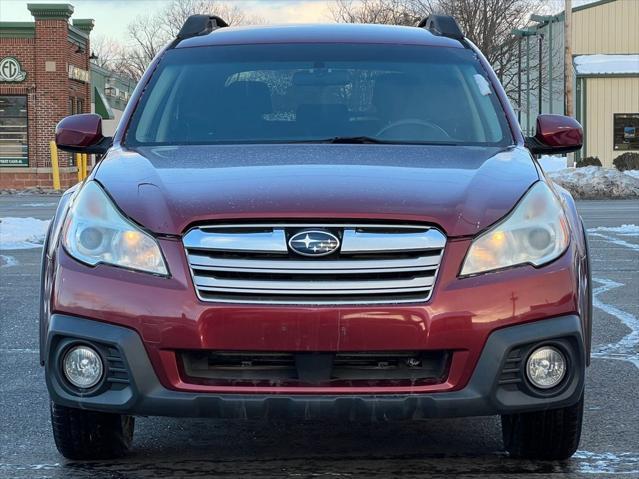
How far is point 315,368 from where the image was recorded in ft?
12.7

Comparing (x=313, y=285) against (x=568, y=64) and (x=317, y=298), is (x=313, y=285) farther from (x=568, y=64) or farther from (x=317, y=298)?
(x=568, y=64)

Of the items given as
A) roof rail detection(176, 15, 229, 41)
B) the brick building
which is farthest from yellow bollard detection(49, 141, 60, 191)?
roof rail detection(176, 15, 229, 41)

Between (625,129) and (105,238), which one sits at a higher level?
(105,238)

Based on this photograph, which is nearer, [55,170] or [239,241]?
[239,241]

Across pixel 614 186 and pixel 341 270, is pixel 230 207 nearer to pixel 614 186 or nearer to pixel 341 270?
pixel 341 270

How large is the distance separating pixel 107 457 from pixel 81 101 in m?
37.3

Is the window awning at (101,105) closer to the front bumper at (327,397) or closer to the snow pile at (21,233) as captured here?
the snow pile at (21,233)

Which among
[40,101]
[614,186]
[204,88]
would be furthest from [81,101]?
[204,88]

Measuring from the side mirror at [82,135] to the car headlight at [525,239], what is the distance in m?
2.06

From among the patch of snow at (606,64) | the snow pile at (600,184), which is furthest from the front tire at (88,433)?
the patch of snow at (606,64)

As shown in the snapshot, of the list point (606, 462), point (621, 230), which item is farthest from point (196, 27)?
point (621, 230)

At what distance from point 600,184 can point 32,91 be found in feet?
59.7

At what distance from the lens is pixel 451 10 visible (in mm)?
57125

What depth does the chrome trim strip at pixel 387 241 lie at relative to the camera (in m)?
3.85
